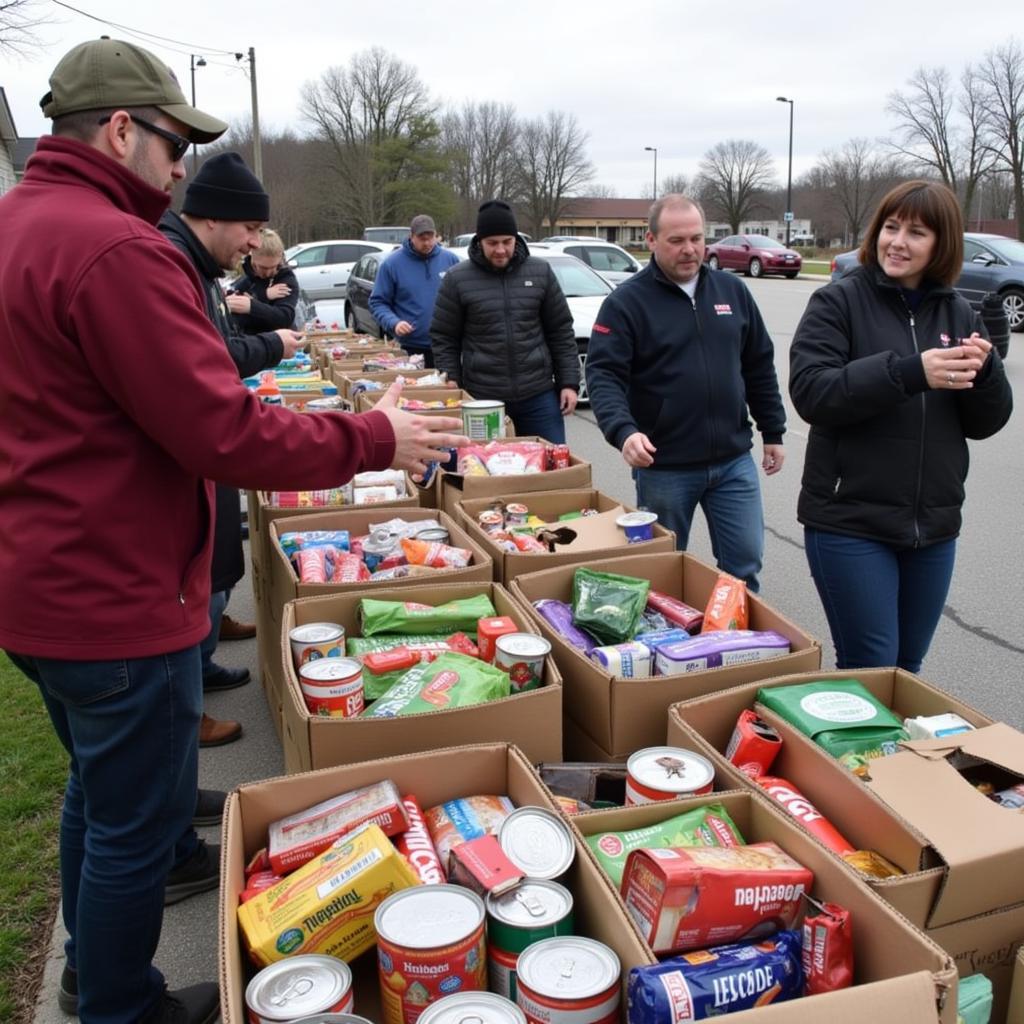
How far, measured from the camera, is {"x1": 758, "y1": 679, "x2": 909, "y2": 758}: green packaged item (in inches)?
78.5

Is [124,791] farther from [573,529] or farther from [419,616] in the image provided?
[573,529]

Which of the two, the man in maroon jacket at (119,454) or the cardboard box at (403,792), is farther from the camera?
the man in maroon jacket at (119,454)

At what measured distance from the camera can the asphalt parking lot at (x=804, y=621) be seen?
2637 mm

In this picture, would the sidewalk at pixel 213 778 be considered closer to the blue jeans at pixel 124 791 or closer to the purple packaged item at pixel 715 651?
the blue jeans at pixel 124 791

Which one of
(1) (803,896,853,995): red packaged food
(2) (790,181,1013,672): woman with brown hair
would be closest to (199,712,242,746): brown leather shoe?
(2) (790,181,1013,672): woman with brown hair

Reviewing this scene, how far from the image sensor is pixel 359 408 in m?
4.94

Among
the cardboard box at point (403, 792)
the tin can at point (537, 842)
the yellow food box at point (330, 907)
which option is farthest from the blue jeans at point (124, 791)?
the tin can at point (537, 842)

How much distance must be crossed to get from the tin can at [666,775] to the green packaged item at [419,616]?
81 centimetres

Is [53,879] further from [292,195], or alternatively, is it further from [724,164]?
[724,164]

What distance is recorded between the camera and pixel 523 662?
2.18 m

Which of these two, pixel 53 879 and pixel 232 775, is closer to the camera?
pixel 53 879

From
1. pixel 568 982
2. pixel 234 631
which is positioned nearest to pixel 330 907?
pixel 568 982

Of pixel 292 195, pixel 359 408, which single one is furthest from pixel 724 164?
pixel 359 408

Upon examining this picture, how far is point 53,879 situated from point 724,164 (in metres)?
71.4
